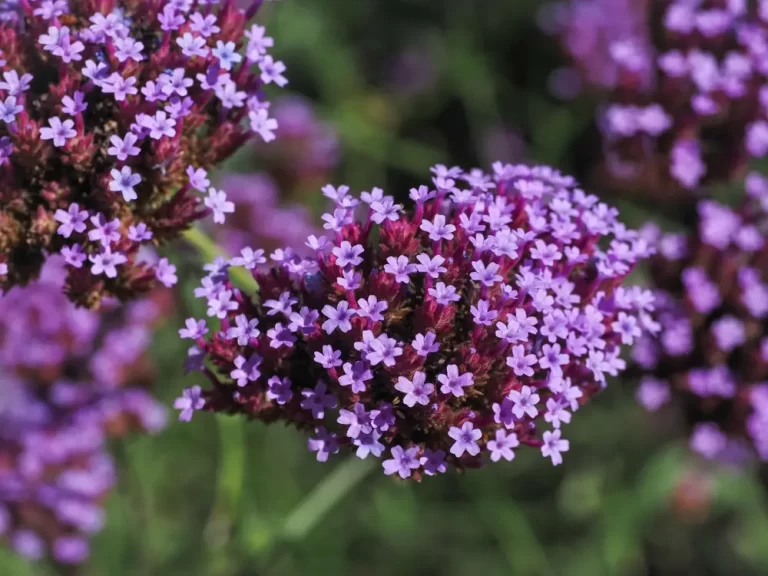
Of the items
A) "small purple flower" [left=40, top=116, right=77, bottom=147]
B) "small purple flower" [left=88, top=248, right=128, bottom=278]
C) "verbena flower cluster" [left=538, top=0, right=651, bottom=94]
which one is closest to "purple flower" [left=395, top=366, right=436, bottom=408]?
"small purple flower" [left=88, top=248, right=128, bottom=278]

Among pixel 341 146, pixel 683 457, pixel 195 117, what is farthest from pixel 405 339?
pixel 341 146

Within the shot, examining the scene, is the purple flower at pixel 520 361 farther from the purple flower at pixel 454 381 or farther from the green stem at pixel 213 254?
the green stem at pixel 213 254

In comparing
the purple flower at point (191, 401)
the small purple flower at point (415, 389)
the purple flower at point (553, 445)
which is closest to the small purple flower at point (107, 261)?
the purple flower at point (191, 401)

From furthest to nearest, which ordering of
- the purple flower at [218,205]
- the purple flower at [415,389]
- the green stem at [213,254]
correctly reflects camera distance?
1. the green stem at [213,254]
2. the purple flower at [218,205]
3. the purple flower at [415,389]

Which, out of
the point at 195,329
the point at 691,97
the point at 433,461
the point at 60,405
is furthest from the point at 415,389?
the point at 691,97

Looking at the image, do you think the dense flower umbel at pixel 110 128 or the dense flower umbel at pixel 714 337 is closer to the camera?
the dense flower umbel at pixel 110 128

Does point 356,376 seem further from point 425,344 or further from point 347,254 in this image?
point 347,254

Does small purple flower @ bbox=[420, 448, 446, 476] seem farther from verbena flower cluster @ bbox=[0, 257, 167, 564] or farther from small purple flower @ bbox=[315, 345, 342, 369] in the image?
verbena flower cluster @ bbox=[0, 257, 167, 564]
